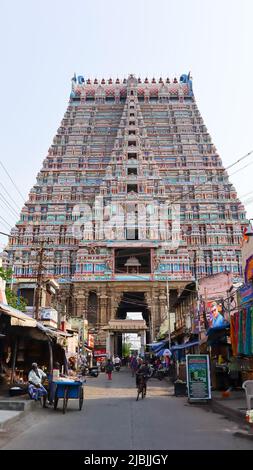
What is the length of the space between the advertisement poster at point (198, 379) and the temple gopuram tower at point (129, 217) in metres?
29.6

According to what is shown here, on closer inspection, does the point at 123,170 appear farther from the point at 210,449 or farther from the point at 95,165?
the point at 210,449

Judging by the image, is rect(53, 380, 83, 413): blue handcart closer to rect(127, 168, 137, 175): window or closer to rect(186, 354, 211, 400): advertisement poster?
rect(186, 354, 211, 400): advertisement poster

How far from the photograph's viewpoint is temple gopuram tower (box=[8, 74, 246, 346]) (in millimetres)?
50062

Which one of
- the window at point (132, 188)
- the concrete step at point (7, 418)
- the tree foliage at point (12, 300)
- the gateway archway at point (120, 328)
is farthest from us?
the window at point (132, 188)

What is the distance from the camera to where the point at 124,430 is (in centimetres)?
891

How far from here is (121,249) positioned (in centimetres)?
5353

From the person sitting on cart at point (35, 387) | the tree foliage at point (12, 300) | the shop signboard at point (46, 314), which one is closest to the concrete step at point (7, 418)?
the person sitting on cart at point (35, 387)

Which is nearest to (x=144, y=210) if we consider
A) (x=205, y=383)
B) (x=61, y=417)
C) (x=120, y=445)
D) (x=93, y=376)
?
(x=93, y=376)

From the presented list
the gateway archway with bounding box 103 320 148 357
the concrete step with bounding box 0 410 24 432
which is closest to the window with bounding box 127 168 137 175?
the gateway archway with bounding box 103 320 148 357

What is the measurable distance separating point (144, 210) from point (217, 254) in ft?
35.9

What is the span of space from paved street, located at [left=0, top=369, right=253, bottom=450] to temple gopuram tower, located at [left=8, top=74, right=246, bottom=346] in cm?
3251

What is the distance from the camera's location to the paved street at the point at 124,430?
24.1 ft

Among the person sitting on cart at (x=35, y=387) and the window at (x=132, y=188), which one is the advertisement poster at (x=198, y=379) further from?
the window at (x=132, y=188)

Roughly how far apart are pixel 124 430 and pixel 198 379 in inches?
267
